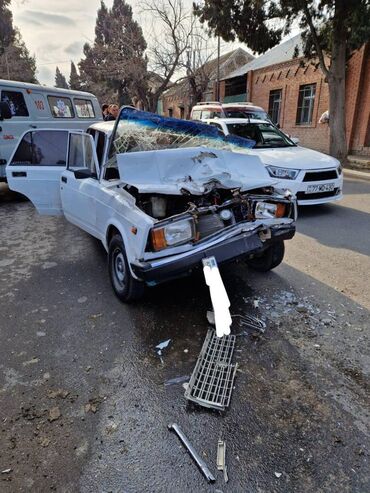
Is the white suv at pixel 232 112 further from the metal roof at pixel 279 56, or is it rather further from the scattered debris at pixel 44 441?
the metal roof at pixel 279 56

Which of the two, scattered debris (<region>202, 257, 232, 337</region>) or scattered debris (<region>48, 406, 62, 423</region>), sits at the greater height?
scattered debris (<region>202, 257, 232, 337</region>)

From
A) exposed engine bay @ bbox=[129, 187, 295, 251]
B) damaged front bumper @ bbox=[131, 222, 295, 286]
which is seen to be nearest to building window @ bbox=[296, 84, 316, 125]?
exposed engine bay @ bbox=[129, 187, 295, 251]

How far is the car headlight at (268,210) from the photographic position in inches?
143

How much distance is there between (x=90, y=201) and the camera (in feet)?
14.1

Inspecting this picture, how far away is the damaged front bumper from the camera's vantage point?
2.98m

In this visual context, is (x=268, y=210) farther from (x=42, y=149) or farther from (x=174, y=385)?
(x=42, y=149)

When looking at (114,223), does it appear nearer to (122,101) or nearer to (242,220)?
(242,220)

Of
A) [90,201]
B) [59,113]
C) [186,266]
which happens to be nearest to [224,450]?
[186,266]

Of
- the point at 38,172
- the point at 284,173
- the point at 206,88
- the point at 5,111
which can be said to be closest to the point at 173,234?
the point at 38,172

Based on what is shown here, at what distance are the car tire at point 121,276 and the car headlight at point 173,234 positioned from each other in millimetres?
560

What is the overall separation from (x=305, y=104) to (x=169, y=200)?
17.1m

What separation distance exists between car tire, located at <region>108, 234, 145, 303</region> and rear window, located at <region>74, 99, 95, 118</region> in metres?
7.75

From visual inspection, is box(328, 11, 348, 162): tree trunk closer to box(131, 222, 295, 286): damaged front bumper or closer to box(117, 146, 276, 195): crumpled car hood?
box(117, 146, 276, 195): crumpled car hood

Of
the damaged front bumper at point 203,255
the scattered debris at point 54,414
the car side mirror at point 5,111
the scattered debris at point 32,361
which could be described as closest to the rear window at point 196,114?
the car side mirror at point 5,111
